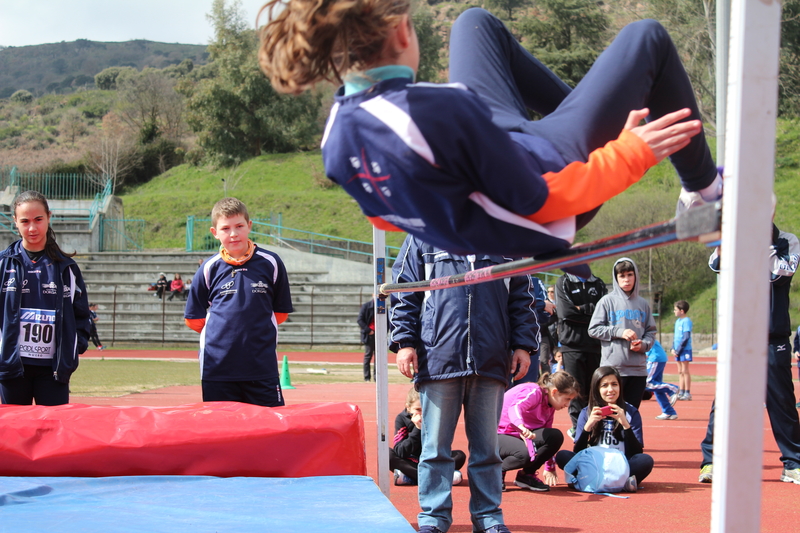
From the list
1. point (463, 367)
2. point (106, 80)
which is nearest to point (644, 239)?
point (463, 367)

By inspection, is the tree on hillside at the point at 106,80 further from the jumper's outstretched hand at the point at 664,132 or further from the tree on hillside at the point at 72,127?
the jumper's outstretched hand at the point at 664,132

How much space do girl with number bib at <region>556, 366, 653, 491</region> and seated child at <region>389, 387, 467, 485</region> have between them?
2.76 feet

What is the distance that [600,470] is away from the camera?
14.7 ft

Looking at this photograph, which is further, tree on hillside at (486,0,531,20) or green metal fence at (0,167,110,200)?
tree on hillside at (486,0,531,20)

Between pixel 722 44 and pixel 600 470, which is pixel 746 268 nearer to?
pixel 722 44

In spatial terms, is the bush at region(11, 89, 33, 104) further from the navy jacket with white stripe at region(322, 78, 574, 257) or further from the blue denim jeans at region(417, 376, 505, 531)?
the navy jacket with white stripe at region(322, 78, 574, 257)

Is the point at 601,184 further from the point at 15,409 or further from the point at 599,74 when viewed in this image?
the point at 15,409

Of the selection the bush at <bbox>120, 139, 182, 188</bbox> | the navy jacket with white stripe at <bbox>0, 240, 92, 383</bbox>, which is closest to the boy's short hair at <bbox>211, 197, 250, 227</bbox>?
the navy jacket with white stripe at <bbox>0, 240, 92, 383</bbox>

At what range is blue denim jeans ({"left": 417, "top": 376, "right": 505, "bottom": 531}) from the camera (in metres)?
3.11

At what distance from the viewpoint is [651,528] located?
142 inches

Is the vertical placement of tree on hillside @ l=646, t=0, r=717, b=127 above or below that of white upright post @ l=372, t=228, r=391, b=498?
above

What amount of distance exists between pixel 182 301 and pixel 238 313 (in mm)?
17969

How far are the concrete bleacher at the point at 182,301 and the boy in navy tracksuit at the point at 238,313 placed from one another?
50.3 feet

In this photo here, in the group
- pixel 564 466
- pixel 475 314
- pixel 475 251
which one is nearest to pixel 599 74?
pixel 475 251
